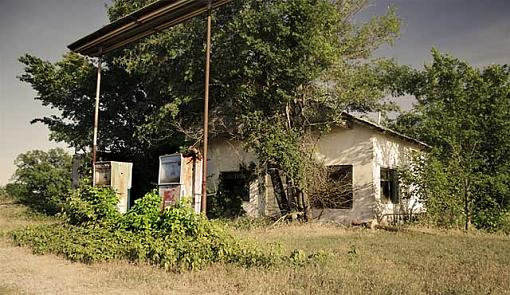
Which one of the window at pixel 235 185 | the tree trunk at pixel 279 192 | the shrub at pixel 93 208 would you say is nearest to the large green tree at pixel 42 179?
the window at pixel 235 185

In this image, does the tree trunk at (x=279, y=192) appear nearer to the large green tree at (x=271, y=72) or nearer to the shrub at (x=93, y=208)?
the large green tree at (x=271, y=72)

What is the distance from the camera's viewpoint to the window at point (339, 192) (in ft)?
55.7

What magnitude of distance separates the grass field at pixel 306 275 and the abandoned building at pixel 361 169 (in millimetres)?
6497

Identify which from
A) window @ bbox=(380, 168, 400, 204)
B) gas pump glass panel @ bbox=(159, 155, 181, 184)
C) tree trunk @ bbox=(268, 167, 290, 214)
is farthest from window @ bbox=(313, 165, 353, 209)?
gas pump glass panel @ bbox=(159, 155, 181, 184)

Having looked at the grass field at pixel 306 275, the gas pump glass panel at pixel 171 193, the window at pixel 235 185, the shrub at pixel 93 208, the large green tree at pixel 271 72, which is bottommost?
the grass field at pixel 306 275

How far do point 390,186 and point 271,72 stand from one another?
681 cm

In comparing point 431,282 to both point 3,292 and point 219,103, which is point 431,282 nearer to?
point 3,292

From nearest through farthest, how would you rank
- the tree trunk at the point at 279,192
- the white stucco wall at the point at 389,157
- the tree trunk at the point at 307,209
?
the tree trunk at the point at 307,209 < the white stucco wall at the point at 389,157 < the tree trunk at the point at 279,192

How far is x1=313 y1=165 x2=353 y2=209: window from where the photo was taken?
55.7 ft

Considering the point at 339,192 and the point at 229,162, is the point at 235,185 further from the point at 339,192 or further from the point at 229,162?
the point at 339,192

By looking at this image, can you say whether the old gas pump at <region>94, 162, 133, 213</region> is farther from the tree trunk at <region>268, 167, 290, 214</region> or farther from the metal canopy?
the tree trunk at <region>268, 167, 290, 214</region>

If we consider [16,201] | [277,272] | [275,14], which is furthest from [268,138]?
[16,201]

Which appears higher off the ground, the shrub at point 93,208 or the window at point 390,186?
the window at point 390,186

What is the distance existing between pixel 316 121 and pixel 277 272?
1011cm
